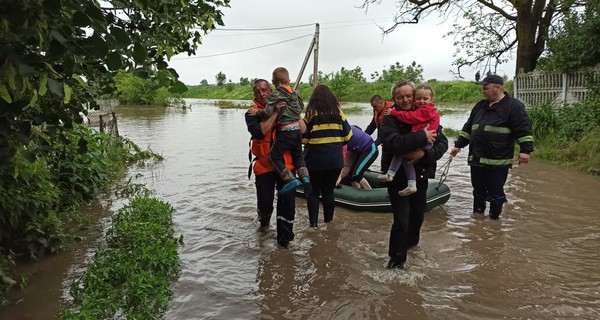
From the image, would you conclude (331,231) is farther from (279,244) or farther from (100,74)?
(100,74)

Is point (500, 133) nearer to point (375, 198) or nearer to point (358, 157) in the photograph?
point (375, 198)

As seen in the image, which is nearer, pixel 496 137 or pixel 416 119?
pixel 416 119

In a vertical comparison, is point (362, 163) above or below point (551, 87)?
below

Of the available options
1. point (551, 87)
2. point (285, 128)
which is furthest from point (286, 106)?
point (551, 87)

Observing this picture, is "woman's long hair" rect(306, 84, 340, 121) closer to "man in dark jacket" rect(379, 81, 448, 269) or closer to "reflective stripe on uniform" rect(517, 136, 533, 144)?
"man in dark jacket" rect(379, 81, 448, 269)

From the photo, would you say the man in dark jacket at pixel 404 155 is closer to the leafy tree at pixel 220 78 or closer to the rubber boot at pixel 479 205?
the rubber boot at pixel 479 205

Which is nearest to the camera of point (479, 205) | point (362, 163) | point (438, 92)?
point (479, 205)

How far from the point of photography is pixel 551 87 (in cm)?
1203

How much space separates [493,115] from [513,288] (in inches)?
95.3

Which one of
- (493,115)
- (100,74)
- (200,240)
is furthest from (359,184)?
(100,74)

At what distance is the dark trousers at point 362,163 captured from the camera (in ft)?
20.9

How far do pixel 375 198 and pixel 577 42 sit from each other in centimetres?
754

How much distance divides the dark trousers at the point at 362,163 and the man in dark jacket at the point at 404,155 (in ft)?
6.77

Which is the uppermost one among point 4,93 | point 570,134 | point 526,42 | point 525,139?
point 526,42
